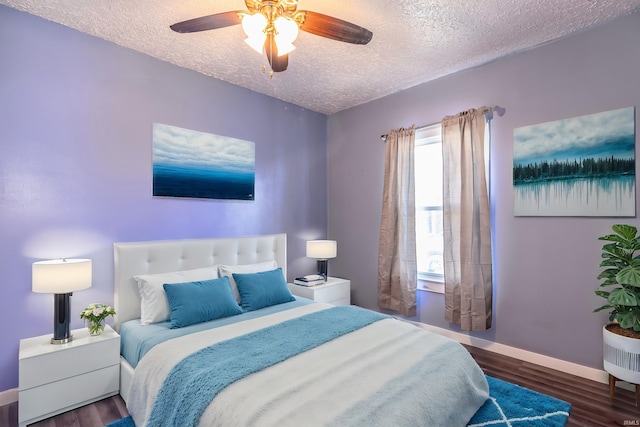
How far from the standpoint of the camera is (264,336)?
2.12 meters

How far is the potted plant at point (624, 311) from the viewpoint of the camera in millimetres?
2082

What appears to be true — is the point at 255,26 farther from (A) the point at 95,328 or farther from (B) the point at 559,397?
(B) the point at 559,397

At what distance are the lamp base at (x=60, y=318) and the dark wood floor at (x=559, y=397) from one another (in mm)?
487

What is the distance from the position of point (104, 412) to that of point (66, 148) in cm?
195

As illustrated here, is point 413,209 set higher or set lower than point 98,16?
lower

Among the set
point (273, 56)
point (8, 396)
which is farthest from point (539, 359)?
point (8, 396)

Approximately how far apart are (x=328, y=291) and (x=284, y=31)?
9.00 ft

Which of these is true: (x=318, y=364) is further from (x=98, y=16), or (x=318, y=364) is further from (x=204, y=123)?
(x=98, y=16)

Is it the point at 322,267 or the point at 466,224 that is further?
the point at 322,267

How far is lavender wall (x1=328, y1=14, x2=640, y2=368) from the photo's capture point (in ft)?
8.27

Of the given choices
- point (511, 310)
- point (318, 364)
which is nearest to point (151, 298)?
point (318, 364)

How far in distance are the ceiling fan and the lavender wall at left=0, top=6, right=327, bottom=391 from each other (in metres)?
1.28


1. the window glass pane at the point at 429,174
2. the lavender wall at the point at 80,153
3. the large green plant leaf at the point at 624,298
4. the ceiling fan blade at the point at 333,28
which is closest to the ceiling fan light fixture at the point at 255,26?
the ceiling fan blade at the point at 333,28

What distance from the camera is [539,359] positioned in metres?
2.82
